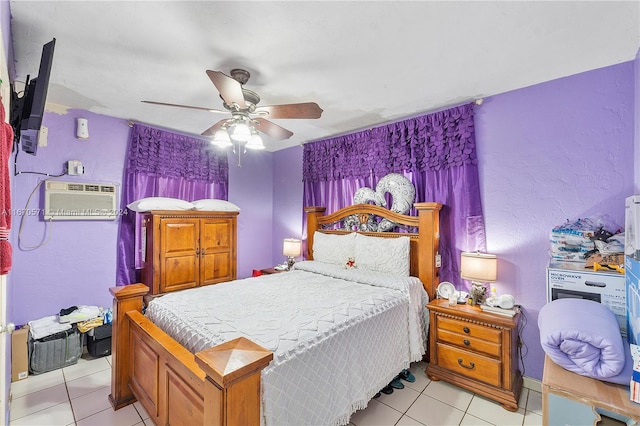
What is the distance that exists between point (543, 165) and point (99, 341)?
174 inches

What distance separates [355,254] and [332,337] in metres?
1.55

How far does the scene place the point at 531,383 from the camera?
2357 millimetres

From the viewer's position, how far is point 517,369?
Answer: 7.80ft

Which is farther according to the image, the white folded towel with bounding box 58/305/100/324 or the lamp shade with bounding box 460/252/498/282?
the white folded towel with bounding box 58/305/100/324

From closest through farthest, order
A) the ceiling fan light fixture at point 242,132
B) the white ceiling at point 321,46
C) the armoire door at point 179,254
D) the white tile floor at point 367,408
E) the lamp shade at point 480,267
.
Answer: the white ceiling at point 321,46, the white tile floor at point 367,408, the ceiling fan light fixture at point 242,132, the lamp shade at point 480,267, the armoire door at point 179,254

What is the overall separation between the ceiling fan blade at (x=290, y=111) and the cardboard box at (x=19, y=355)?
9.22 ft

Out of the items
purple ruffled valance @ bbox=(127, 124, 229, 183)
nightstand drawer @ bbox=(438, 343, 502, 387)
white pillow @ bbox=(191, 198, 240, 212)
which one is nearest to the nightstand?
nightstand drawer @ bbox=(438, 343, 502, 387)

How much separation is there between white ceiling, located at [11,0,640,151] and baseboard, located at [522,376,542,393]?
8.10ft

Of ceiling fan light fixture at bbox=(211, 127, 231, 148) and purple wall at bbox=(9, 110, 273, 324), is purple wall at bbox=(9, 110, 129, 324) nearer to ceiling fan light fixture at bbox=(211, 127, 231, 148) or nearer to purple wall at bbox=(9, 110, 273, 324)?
purple wall at bbox=(9, 110, 273, 324)

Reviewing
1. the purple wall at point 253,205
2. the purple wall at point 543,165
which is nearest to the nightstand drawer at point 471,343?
the purple wall at point 543,165

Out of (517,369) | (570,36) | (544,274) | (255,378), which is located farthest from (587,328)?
(570,36)

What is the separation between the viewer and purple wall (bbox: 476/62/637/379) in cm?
208

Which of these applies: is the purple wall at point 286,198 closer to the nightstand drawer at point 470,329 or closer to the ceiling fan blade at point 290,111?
the ceiling fan blade at point 290,111

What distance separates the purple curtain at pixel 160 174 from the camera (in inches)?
131
